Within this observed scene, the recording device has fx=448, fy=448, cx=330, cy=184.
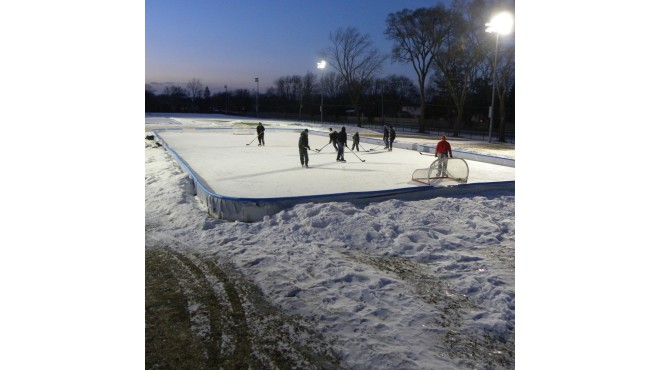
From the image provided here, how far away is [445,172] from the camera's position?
10078 millimetres

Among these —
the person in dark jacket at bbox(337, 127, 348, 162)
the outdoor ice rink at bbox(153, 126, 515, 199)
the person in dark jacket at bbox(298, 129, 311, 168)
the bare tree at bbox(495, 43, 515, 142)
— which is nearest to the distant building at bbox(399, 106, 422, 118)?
the bare tree at bbox(495, 43, 515, 142)

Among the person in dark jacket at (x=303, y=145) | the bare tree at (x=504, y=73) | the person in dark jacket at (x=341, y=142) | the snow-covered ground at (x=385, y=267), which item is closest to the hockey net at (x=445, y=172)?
the snow-covered ground at (x=385, y=267)

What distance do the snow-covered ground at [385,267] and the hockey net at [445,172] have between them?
1.32 meters

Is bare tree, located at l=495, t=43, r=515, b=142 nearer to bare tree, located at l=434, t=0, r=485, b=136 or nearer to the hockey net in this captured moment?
bare tree, located at l=434, t=0, r=485, b=136

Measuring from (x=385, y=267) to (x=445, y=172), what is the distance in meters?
5.53

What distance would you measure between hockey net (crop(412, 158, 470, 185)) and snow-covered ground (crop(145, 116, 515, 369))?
132cm

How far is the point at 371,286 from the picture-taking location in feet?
14.5

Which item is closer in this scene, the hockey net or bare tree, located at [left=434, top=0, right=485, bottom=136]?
the hockey net

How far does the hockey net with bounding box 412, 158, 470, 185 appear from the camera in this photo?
9.67 metres

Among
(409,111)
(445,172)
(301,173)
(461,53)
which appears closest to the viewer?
(445,172)

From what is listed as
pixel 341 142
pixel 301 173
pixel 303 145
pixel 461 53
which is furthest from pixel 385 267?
pixel 461 53

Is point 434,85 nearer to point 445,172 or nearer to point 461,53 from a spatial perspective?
point 461,53
